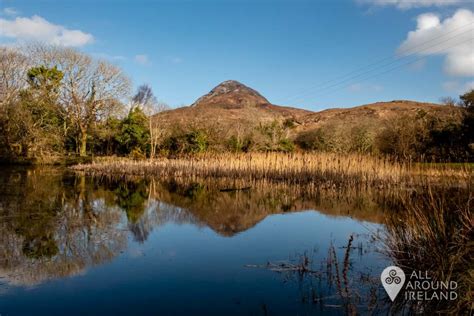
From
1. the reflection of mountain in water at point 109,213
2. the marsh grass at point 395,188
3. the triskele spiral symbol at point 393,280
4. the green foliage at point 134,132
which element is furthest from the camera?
the green foliage at point 134,132

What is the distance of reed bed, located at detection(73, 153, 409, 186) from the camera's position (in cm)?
1251

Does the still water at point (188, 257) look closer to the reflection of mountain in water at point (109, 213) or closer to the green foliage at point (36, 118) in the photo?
the reflection of mountain in water at point (109, 213)

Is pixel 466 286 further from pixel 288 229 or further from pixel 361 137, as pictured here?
pixel 361 137

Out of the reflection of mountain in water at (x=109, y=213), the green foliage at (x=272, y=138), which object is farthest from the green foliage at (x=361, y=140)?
the reflection of mountain in water at (x=109, y=213)

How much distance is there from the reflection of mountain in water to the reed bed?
1022 millimetres

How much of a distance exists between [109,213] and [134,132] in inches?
727

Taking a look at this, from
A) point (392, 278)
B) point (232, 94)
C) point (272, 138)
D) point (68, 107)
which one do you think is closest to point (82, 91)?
point (68, 107)

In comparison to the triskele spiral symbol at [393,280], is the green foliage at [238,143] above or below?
above

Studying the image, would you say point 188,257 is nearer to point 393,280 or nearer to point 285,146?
point 393,280

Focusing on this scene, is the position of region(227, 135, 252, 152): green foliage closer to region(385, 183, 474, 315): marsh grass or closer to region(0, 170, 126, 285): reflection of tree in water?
region(0, 170, 126, 285): reflection of tree in water

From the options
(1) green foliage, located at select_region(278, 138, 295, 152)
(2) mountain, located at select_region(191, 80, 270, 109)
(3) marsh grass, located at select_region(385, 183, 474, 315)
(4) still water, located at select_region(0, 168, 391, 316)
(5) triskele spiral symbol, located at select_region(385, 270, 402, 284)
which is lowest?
(4) still water, located at select_region(0, 168, 391, 316)

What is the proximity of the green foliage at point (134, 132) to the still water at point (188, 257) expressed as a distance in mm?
15983

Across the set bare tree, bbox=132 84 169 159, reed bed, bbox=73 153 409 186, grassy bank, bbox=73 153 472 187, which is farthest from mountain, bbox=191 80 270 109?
grassy bank, bbox=73 153 472 187

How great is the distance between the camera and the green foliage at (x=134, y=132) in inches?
1005
